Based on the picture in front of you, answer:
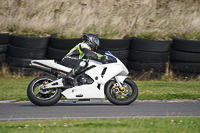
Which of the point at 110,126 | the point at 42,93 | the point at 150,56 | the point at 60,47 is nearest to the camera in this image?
the point at 110,126

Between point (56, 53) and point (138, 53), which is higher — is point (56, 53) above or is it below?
below

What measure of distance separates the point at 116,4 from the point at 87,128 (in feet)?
52.0

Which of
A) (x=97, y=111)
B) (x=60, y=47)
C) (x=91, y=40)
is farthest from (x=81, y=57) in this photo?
(x=60, y=47)

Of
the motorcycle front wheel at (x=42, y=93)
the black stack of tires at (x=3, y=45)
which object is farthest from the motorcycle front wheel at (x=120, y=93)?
the black stack of tires at (x=3, y=45)

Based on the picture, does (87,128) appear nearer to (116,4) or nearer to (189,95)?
(189,95)

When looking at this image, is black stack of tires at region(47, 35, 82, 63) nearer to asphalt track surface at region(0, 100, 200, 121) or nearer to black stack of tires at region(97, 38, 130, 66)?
black stack of tires at region(97, 38, 130, 66)

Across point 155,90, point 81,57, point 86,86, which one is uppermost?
point 81,57

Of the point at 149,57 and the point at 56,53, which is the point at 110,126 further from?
the point at 56,53

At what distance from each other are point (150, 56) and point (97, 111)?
21.3 ft

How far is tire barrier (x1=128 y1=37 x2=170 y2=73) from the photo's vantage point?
42.9 feet

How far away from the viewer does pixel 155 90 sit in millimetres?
10664

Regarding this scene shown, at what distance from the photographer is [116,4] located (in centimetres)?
2027

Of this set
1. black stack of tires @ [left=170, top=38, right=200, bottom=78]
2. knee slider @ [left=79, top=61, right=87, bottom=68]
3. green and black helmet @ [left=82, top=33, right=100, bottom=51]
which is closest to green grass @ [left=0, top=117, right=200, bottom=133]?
knee slider @ [left=79, top=61, right=87, bottom=68]

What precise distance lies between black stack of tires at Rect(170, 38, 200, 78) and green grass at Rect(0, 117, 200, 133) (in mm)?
7092
